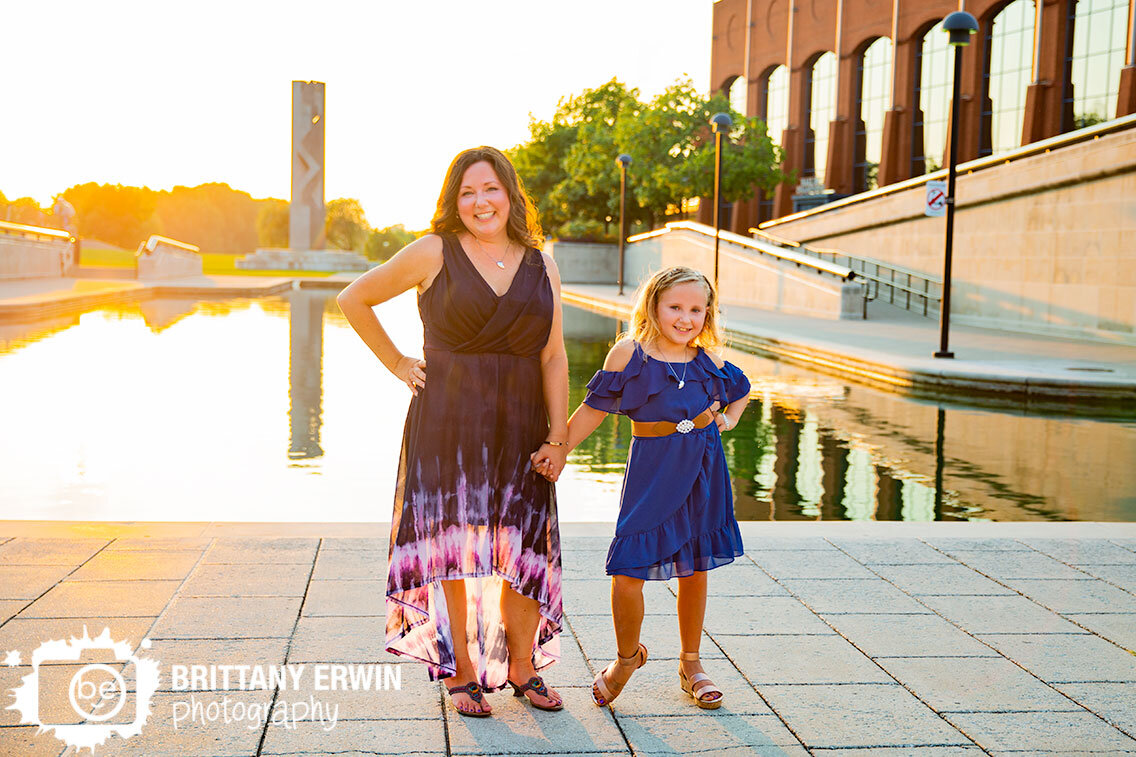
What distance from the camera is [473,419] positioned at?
3658 mm

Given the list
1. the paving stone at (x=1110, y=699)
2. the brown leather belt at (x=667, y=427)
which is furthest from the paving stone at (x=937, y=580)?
the brown leather belt at (x=667, y=427)

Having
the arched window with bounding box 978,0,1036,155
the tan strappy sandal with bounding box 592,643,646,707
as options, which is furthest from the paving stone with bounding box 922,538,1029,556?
the arched window with bounding box 978,0,1036,155

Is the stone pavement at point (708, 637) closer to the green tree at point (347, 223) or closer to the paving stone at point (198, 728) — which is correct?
the paving stone at point (198, 728)

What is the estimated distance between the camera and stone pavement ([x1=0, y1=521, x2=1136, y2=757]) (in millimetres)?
3498

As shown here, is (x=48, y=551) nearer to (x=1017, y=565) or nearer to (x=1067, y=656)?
(x=1067, y=656)

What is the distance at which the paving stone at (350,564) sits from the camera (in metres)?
5.15

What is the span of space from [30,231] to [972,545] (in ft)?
120

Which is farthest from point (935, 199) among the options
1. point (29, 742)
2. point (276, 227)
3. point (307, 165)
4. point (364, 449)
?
point (276, 227)

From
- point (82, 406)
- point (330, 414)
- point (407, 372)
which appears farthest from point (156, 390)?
point (407, 372)

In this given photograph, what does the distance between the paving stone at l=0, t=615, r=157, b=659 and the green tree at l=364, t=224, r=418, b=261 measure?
330ft

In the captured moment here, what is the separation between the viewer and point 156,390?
510 inches

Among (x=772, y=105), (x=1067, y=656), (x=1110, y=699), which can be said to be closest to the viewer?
(x=1110, y=699)

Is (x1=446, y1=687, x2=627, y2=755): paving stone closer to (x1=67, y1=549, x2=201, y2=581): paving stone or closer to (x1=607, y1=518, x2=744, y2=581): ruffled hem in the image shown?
(x1=607, y1=518, x2=744, y2=581): ruffled hem

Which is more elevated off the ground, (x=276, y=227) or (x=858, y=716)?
(x=276, y=227)
